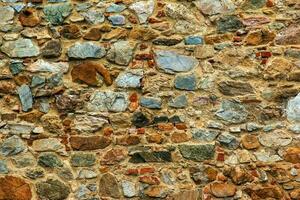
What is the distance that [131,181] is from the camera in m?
3.98

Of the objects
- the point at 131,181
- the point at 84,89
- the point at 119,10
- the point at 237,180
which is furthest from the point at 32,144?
the point at 237,180

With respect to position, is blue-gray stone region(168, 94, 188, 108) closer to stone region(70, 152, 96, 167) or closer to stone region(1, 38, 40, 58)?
stone region(70, 152, 96, 167)

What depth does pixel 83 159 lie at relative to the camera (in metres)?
4.01

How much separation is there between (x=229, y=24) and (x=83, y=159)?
5.37ft

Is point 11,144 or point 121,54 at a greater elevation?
point 121,54

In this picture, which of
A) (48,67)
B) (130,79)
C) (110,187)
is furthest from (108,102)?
(110,187)

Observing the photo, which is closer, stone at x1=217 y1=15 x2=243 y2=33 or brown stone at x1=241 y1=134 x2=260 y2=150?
brown stone at x1=241 y1=134 x2=260 y2=150

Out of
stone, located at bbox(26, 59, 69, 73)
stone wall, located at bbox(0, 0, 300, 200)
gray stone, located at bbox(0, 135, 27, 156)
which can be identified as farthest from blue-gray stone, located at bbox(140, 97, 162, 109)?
gray stone, located at bbox(0, 135, 27, 156)

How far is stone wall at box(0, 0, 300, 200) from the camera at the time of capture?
3.97 m

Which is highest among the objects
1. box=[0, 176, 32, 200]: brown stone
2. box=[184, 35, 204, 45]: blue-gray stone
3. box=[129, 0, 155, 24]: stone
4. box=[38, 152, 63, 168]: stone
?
box=[129, 0, 155, 24]: stone

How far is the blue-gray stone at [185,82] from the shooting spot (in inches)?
160

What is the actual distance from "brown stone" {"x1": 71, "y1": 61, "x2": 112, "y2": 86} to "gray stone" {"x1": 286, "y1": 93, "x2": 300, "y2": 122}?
1.47 m

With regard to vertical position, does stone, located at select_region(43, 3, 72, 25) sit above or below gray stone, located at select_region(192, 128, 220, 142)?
above

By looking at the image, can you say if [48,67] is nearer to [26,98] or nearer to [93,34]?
[26,98]
